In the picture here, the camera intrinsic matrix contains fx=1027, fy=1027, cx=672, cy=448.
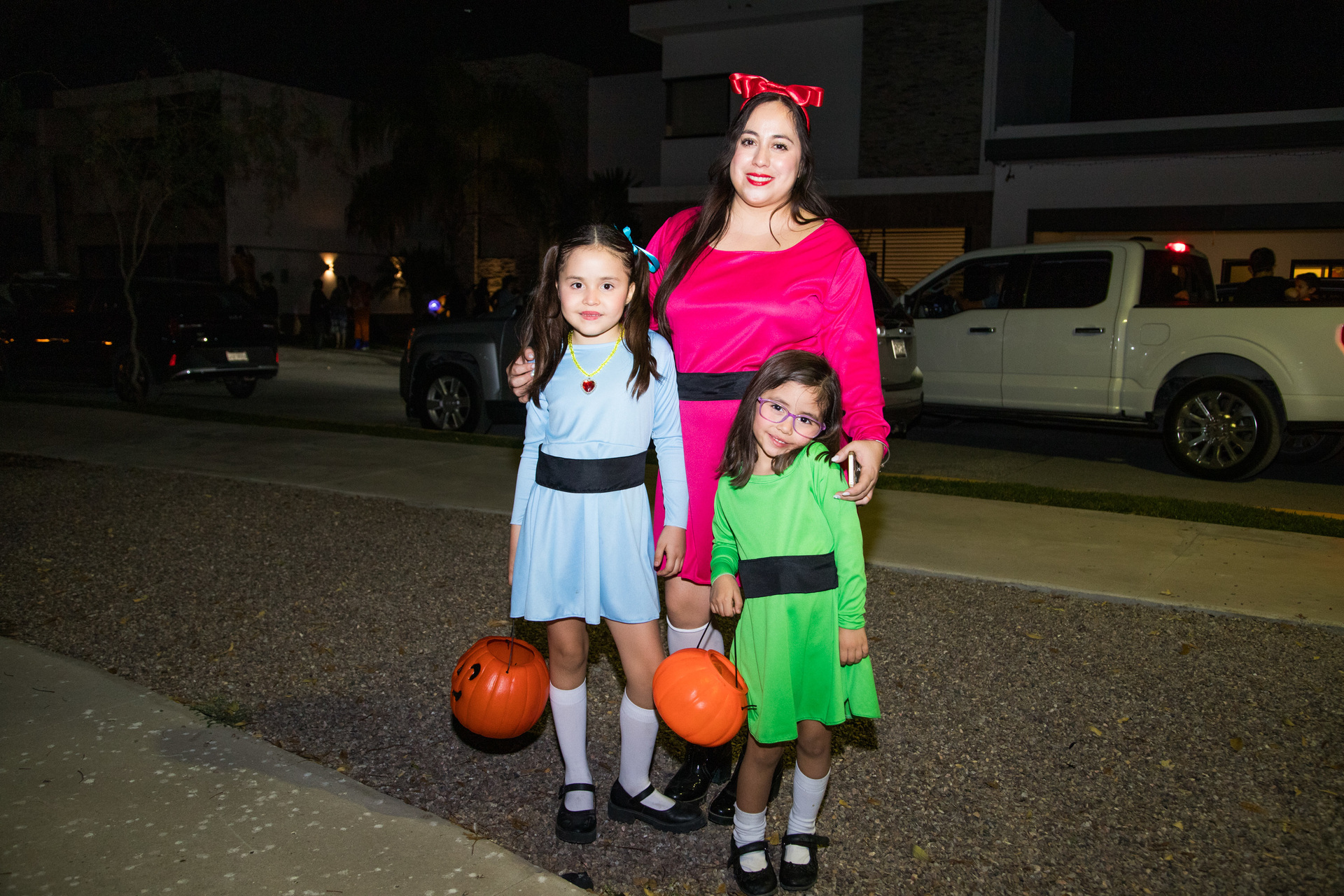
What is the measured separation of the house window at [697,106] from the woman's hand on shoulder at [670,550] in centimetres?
2180

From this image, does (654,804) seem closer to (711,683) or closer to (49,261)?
(711,683)

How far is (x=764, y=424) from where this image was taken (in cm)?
263

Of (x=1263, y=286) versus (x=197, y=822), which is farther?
(x=1263, y=286)

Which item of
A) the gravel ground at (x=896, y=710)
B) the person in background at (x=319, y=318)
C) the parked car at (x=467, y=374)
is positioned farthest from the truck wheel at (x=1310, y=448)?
the person in background at (x=319, y=318)

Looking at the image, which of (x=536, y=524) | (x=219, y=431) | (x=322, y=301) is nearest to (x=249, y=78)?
(x=322, y=301)

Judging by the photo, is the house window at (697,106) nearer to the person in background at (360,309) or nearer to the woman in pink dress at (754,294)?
the person in background at (360,309)

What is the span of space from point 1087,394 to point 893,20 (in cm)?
1447

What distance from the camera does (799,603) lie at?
104 inches

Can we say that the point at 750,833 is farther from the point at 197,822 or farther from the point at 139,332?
the point at 139,332

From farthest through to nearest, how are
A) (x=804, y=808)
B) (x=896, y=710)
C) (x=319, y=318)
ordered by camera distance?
(x=319, y=318)
(x=896, y=710)
(x=804, y=808)

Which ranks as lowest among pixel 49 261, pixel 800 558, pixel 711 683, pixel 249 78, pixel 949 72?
pixel 711 683

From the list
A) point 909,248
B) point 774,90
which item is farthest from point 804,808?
point 909,248

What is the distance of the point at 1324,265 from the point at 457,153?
831 inches

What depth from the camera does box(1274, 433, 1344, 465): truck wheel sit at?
943 cm
